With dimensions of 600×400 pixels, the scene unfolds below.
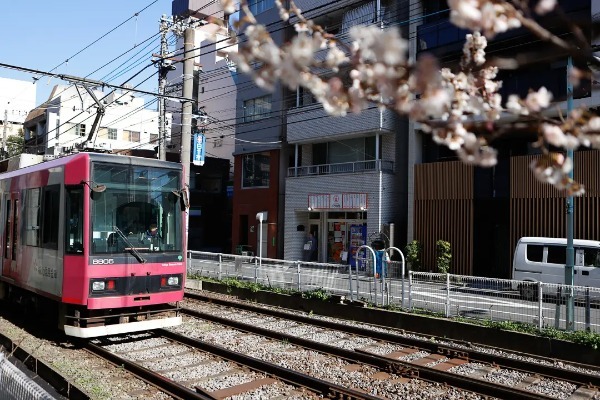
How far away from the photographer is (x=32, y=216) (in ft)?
35.5

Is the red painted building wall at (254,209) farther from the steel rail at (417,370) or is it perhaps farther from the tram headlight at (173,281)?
the tram headlight at (173,281)

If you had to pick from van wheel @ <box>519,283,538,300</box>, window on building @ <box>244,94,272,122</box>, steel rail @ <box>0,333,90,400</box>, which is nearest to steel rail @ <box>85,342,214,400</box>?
steel rail @ <box>0,333,90,400</box>

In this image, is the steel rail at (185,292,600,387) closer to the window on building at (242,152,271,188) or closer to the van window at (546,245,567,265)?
the van window at (546,245,567,265)

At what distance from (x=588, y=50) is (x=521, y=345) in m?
9.12

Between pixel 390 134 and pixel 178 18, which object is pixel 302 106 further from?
pixel 178 18

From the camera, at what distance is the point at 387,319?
12.7 m

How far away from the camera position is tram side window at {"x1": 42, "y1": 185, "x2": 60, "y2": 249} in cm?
976

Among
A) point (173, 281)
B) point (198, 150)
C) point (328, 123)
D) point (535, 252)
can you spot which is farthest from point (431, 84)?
point (328, 123)

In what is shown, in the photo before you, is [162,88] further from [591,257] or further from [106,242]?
[591,257]

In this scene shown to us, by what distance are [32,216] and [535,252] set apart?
1456 cm

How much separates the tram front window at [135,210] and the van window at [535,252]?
12.0 metres

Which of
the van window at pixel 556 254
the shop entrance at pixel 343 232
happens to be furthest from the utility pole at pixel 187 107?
the van window at pixel 556 254

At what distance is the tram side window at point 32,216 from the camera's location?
10500mm

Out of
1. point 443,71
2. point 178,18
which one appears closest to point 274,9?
point 178,18
